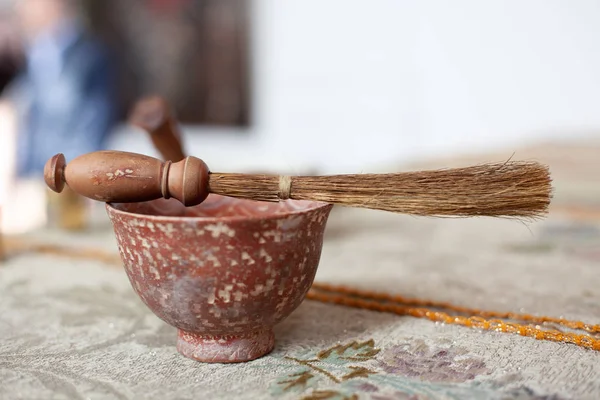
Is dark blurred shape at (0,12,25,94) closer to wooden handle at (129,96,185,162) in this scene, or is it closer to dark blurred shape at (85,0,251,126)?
dark blurred shape at (85,0,251,126)

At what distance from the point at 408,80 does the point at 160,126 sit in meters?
1.80

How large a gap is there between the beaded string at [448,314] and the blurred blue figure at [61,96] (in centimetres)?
199

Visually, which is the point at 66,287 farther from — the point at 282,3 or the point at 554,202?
the point at 282,3

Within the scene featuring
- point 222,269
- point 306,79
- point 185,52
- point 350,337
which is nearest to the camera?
point 222,269

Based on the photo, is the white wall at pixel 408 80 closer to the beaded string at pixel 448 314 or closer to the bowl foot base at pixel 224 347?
the beaded string at pixel 448 314

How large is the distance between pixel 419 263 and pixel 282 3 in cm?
213

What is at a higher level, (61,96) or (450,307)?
(61,96)

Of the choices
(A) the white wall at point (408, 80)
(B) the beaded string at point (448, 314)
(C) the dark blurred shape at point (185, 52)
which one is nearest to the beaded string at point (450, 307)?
(B) the beaded string at point (448, 314)

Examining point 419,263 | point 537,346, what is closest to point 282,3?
point 419,263

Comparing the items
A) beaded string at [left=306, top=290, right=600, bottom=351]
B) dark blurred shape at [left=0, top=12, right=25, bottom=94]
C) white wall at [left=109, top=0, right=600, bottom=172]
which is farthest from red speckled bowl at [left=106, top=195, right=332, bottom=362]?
dark blurred shape at [left=0, top=12, right=25, bottom=94]

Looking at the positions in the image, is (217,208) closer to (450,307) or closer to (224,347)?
(224,347)

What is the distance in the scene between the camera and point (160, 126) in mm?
1077

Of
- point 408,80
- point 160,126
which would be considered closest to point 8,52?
point 408,80

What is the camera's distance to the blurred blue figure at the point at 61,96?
2725 millimetres
